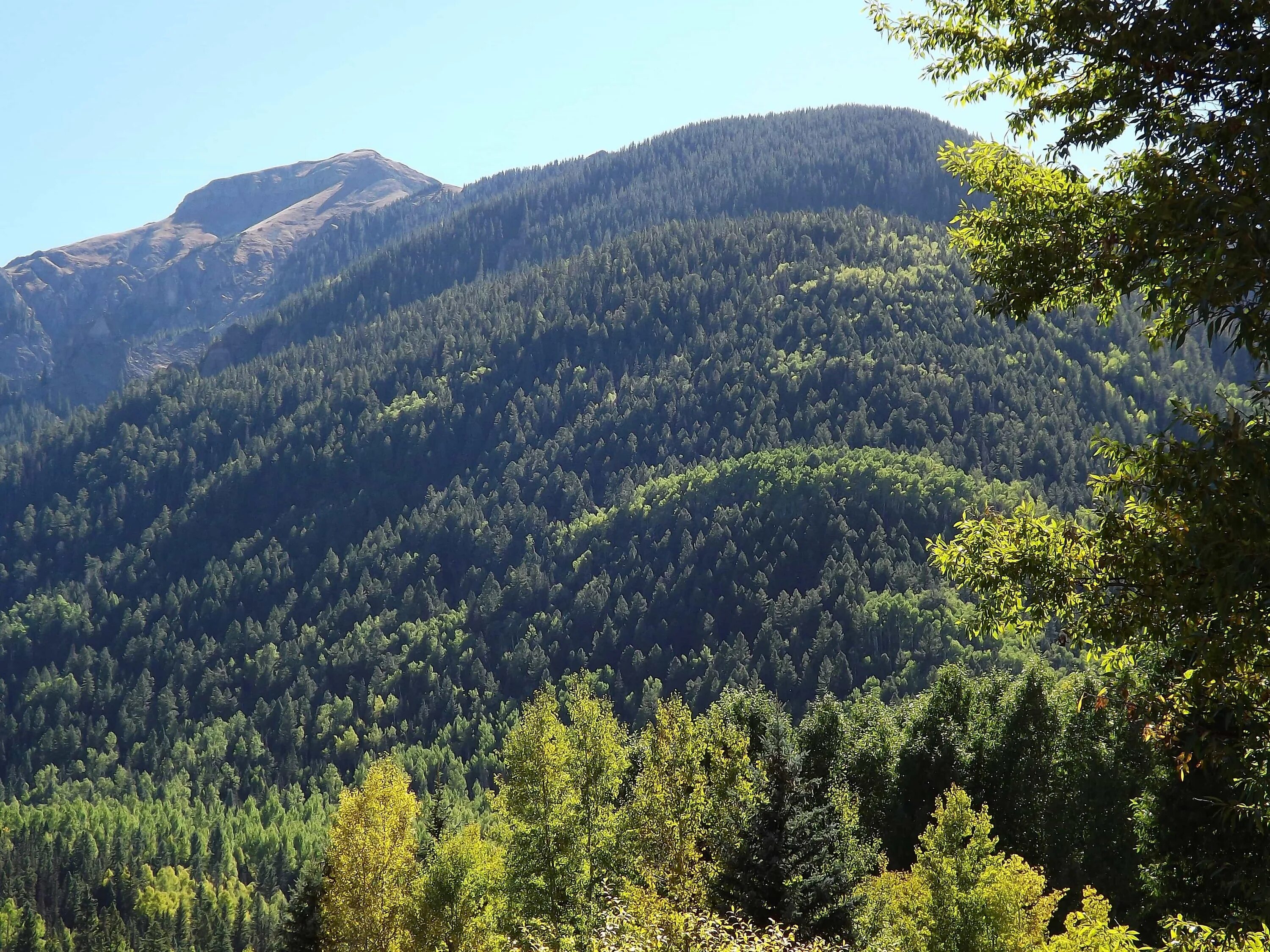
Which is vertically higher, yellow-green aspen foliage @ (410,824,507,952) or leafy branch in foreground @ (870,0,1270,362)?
leafy branch in foreground @ (870,0,1270,362)

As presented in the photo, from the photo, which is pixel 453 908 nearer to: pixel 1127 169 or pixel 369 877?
pixel 369 877

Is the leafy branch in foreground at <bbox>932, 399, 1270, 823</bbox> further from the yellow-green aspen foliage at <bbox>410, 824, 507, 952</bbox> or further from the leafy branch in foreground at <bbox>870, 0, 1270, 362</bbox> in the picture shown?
the yellow-green aspen foliage at <bbox>410, 824, 507, 952</bbox>

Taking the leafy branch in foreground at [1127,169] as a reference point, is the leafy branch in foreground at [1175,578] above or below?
below

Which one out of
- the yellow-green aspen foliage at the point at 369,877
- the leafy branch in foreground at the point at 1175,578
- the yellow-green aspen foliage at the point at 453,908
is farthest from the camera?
the yellow-green aspen foliage at the point at 369,877

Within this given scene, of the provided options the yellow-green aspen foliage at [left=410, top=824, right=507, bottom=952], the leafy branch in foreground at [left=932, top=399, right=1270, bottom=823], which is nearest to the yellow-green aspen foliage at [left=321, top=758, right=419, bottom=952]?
the yellow-green aspen foliage at [left=410, top=824, right=507, bottom=952]

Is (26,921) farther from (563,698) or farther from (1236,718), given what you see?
(1236,718)

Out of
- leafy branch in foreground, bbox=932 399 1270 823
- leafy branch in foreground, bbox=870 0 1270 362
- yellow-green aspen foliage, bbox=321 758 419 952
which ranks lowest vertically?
yellow-green aspen foliage, bbox=321 758 419 952

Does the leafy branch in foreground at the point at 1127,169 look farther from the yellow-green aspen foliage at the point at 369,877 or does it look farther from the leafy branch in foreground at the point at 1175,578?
the yellow-green aspen foliage at the point at 369,877

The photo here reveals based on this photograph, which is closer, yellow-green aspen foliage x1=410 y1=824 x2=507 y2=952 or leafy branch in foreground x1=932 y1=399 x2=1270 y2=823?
leafy branch in foreground x1=932 y1=399 x2=1270 y2=823

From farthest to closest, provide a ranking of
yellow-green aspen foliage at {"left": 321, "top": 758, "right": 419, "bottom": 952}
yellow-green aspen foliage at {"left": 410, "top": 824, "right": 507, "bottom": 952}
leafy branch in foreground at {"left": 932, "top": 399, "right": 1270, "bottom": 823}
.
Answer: yellow-green aspen foliage at {"left": 321, "top": 758, "right": 419, "bottom": 952}
yellow-green aspen foliage at {"left": 410, "top": 824, "right": 507, "bottom": 952}
leafy branch in foreground at {"left": 932, "top": 399, "right": 1270, "bottom": 823}

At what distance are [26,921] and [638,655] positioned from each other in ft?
354

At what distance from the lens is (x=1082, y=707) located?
32.4 feet

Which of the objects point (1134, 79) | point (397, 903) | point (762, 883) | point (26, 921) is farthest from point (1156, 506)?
point (26, 921)

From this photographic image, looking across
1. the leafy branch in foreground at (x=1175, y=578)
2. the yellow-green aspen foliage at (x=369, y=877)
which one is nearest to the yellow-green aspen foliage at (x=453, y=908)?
the yellow-green aspen foliage at (x=369, y=877)
